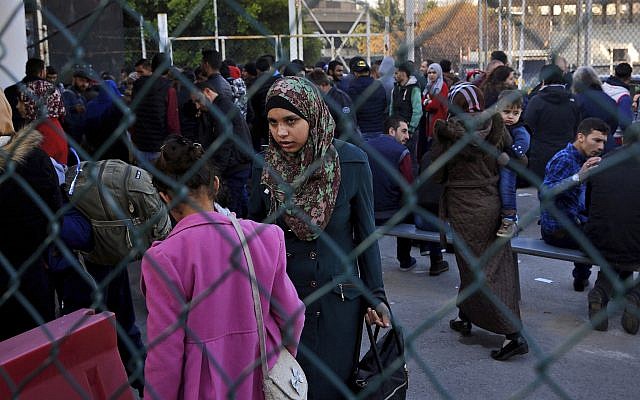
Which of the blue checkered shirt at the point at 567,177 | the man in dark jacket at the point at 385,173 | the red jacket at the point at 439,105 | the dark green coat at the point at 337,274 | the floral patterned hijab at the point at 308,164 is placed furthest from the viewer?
the man in dark jacket at the point at 385,173

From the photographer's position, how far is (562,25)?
40.8 inches

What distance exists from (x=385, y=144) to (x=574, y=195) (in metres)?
1.65

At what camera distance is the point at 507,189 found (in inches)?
192

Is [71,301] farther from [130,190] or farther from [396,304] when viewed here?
→ [396,304]

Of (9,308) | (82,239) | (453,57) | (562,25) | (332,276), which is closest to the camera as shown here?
(562,25)

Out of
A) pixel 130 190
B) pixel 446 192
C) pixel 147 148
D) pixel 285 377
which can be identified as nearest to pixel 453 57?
pixel 285 377

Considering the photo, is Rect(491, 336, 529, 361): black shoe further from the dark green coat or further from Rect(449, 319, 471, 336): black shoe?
the dark green coat

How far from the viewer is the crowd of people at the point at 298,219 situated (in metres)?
1.41

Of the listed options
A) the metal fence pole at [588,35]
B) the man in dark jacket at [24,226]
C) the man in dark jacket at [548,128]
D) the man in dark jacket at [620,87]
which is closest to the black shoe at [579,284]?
the man in dark jacket at [548,128]

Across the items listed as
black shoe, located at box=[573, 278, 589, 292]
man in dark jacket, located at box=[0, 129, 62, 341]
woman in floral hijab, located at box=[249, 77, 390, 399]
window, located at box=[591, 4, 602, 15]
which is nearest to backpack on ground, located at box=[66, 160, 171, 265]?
man in dark jacket, located at box=[0, 129, 62, 341]

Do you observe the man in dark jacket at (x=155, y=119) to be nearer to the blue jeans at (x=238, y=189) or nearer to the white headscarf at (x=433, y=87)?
the blue jeans at (x=238, y=189)

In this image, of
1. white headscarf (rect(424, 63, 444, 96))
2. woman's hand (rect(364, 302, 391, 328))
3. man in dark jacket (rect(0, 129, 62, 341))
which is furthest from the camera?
man in dark jacket (rect(0, 129, 62, 341))

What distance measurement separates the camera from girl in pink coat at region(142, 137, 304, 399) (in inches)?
89.9

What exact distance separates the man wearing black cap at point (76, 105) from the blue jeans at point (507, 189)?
321 centimetres
